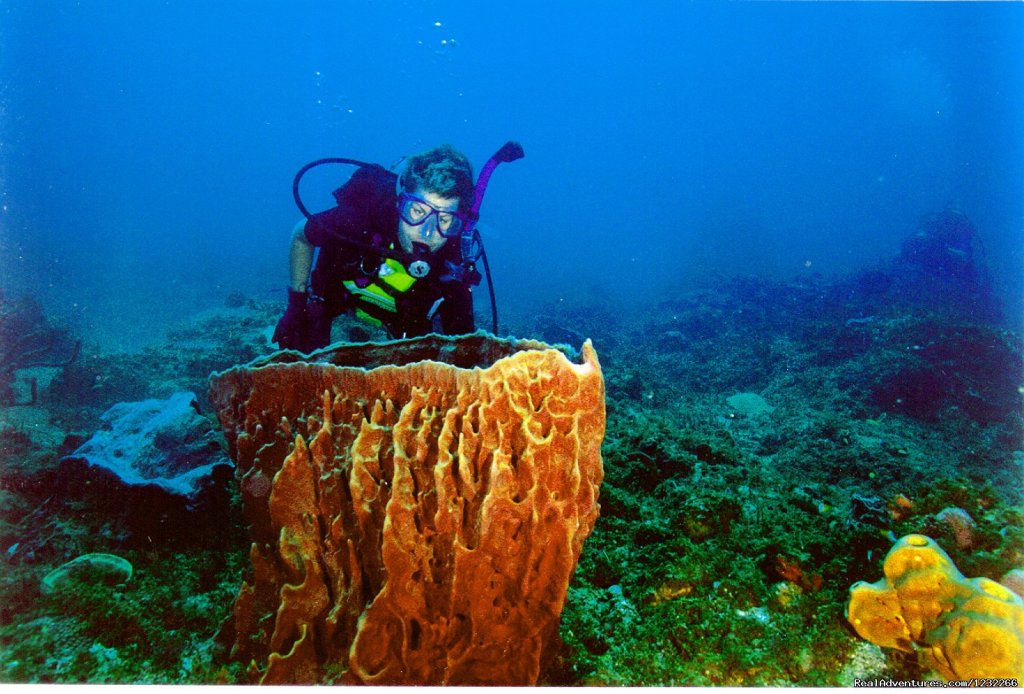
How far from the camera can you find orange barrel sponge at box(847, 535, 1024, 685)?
6.00ft

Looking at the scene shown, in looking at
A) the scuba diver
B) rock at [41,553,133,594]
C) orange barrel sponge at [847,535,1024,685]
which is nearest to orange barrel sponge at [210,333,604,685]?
rock at [41,553,133,594]

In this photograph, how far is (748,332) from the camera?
14.9 meters

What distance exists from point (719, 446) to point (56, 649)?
523 centimetres

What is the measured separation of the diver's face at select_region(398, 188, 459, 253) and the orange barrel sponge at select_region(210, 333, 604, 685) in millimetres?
2599

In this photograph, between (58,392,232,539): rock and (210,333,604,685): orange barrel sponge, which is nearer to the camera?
(210,333,604,685): orange barrel sponge

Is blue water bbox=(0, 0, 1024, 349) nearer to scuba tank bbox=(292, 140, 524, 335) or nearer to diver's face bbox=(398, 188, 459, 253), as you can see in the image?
scuba tank bbox=(292, 140, 524, 335)

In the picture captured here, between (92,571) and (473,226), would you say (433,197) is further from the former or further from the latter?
(92,571)

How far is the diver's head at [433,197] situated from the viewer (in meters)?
4.41

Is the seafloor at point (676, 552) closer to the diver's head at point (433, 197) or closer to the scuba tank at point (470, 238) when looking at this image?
the scuba tank at point (470, 238)

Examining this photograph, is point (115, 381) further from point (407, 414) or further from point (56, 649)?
point (407, 414)

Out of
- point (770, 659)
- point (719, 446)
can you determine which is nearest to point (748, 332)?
point (719, 446)

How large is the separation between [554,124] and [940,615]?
151 metres

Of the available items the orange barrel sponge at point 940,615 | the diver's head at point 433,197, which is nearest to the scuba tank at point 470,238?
the diver's head at point 433,197

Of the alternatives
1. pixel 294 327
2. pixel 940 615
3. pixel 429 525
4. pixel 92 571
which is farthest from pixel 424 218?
pixel 940 615
